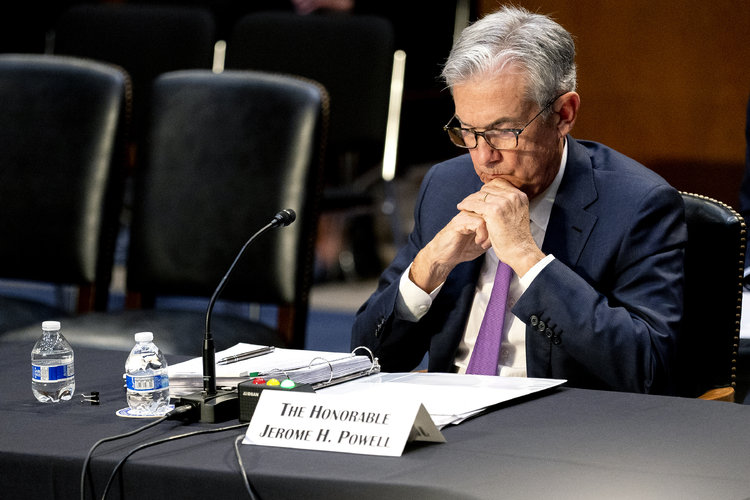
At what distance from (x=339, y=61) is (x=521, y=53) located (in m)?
2.33

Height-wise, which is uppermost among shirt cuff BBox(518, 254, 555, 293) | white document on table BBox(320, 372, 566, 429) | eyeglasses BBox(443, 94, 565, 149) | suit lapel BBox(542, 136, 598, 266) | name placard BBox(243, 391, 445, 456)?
eyeglasses BBox(443, 94, 565, 149)

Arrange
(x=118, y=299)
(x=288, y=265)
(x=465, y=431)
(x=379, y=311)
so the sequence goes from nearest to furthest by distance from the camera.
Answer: (x=465, y=431) → (x=379, y=311) → (x=288, y=265) → (x=118, y=299)

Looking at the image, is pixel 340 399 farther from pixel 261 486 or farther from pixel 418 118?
pixel 418 118

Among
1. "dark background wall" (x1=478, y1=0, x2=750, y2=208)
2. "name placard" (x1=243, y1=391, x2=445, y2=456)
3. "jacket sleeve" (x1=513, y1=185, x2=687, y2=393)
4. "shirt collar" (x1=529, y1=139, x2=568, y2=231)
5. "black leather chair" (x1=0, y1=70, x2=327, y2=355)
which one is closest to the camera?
"name placard" (x1=243, y1=391, x2=445, y2=456)

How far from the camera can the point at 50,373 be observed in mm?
1605

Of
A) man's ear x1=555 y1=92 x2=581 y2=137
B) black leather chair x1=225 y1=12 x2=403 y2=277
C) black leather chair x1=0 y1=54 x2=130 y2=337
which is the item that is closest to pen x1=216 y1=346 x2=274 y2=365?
man's ear x1=555 y1=92 x2=581 y2=137

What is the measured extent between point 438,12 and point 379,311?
4.08 metres

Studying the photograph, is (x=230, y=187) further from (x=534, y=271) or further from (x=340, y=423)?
(x=340, y=423)

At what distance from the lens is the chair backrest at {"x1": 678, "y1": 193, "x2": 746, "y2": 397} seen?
196 cm

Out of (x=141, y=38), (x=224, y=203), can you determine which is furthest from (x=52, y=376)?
(x=141, y=38)

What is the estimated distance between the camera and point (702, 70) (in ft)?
9.48

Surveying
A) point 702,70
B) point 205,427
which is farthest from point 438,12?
point 205,427

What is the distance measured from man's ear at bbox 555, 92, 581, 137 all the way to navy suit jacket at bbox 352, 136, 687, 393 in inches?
3.9

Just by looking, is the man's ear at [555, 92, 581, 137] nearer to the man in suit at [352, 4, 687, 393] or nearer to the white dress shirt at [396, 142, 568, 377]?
the man in suit at [352, 4, 687, 393]
